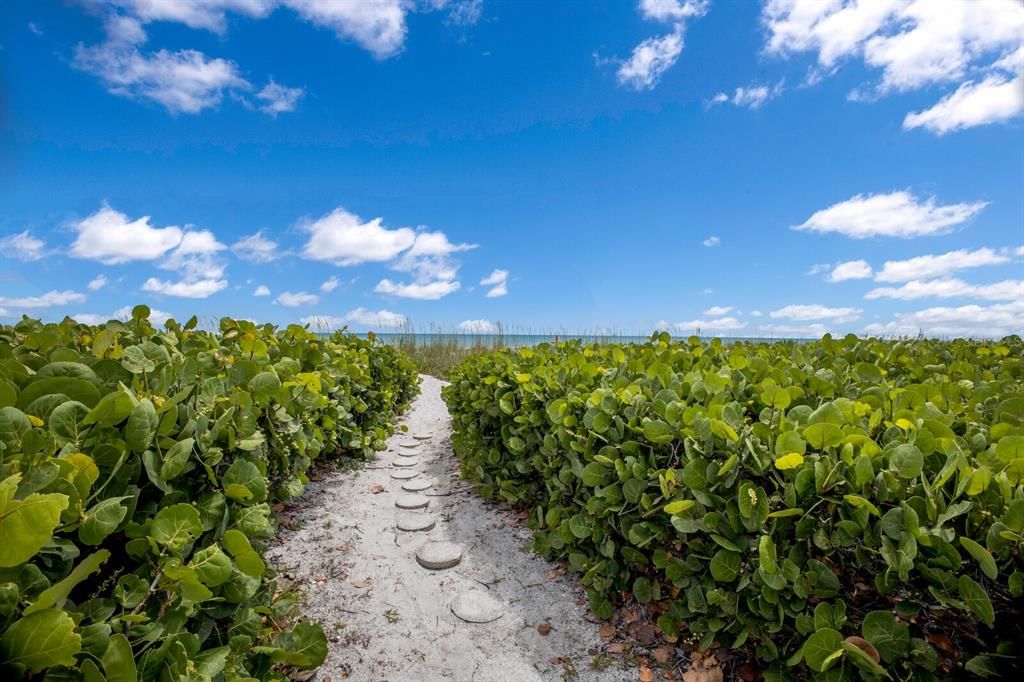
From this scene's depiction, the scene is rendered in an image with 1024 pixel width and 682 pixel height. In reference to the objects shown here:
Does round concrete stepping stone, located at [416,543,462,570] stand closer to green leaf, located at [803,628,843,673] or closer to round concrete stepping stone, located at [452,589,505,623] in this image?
round concrete stepping stone, located at [452,589,505,623]

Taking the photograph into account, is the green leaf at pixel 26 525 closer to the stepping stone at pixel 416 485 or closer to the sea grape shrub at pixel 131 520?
the sea grape shrub at pixel 131 520

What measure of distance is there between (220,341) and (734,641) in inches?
124

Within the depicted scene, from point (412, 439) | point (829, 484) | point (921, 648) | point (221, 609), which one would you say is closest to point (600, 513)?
point (829, 484)

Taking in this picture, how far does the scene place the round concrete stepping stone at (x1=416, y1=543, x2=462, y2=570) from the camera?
3.49m

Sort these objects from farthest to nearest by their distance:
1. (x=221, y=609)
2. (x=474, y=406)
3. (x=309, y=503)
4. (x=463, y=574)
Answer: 1. (x=474, y=406)
2. (x=309, y=503)
3. (x=463, y=574)
4. (x=221, y=609)

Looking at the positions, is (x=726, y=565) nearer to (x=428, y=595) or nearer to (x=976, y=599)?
(x=976, y=599)

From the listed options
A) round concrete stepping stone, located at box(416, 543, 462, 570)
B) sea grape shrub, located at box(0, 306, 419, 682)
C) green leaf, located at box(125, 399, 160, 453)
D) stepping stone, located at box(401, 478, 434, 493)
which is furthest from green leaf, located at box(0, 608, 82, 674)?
stepping stone, located at box(401, 478, 434, 493)

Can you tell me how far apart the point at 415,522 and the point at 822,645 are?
9.91 feet

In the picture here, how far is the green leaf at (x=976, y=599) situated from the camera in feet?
5.25

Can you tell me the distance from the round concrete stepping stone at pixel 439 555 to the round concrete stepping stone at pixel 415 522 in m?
0.36

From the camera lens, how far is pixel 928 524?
175 cm

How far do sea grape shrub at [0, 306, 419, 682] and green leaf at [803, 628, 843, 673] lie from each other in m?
1.82

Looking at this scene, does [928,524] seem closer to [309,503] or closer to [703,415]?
[703,415]

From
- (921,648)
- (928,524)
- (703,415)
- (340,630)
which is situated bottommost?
(340,630)
